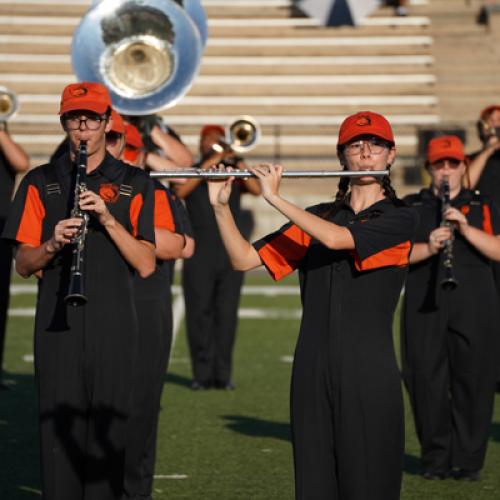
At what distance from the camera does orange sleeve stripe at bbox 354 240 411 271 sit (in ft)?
15.5

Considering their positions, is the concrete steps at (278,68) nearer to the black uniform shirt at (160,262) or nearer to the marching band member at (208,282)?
the marching band member at (208,282)

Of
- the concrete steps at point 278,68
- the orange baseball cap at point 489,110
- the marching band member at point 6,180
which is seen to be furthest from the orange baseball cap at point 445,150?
the concrete steps at point 278,68

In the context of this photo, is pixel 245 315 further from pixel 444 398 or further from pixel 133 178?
pixel 133 178

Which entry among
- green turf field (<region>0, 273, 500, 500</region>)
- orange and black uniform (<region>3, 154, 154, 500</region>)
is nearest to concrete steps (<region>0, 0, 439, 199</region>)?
green turf field (<region>0, 273, 500, 500</region>)

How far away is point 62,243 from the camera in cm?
469

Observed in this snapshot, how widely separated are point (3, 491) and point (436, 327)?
2362 millimetres

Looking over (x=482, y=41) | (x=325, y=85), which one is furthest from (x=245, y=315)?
(x=482, y=41)

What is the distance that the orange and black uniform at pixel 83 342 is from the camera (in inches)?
192

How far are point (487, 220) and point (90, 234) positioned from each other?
3.11 metres

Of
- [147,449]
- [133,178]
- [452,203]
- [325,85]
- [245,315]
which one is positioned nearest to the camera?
[133,178]

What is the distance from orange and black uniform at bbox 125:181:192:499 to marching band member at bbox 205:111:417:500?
5.08ft

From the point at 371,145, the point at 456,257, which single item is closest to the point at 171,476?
the point at 456,257

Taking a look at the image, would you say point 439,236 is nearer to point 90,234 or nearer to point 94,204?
point 90,234

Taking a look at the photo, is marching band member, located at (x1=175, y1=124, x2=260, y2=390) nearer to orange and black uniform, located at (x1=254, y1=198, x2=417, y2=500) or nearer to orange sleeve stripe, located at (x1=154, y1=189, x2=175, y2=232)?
orange sleeve stripe, located at (x1=154, y1=189, x2=175, y2=232)
